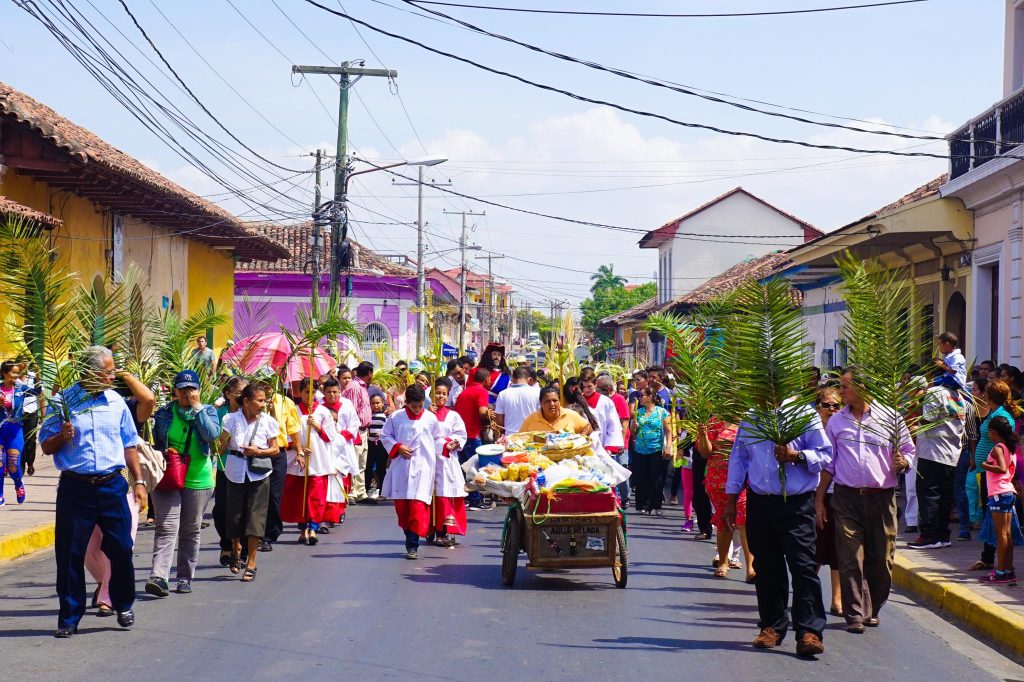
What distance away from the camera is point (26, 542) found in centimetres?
1262

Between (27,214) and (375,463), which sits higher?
(27,214)

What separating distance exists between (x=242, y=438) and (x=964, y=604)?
6.01 metres

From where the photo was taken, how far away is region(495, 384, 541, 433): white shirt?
15.4 metres

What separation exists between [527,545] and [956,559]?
432 centimetres

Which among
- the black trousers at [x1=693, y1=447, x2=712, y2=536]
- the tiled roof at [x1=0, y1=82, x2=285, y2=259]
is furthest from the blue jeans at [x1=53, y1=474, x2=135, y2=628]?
the tiled roof at [x1=0, y1=82, x2=285, y2=259]

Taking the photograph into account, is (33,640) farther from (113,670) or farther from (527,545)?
(527,545)

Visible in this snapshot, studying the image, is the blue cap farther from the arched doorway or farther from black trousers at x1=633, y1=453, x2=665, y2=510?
the arched doorway

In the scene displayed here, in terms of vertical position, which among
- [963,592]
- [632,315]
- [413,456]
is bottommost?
[963,592]

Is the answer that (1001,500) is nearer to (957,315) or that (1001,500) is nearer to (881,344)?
(881,344)

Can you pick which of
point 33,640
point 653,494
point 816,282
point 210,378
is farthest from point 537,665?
point 816,282

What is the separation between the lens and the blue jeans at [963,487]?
45.6ft

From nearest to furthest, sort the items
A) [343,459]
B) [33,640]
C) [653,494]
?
1. [33,640]
2. [343,459]
3. [653,494]

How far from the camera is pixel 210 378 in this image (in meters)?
12.3

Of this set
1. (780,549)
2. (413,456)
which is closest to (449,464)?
(413,456)
